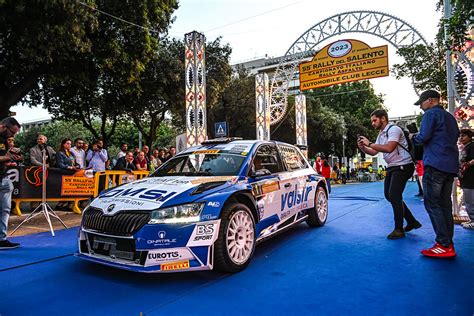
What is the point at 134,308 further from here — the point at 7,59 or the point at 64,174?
the point at 7,59

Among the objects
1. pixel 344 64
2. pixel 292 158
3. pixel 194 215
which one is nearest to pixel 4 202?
pixel 194 215

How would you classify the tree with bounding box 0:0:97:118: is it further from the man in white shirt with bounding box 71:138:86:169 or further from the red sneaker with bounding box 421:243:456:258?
the red sneaker with bounding box 421:243:456:258

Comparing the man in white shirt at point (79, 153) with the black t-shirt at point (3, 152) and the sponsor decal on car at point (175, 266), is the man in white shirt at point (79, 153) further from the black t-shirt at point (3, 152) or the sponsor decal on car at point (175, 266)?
the sponsor decal on car at point (175, 266)

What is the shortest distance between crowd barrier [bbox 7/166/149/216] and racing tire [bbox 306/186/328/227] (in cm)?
439

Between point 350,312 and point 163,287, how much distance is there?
67.8 inches

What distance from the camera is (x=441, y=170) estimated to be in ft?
12.8

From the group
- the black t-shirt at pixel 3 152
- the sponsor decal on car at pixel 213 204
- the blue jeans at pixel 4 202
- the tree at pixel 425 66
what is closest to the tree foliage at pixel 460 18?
the sponsor decal on car at pixel 213 204

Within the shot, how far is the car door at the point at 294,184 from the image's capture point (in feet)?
15.7

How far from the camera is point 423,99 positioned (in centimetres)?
418

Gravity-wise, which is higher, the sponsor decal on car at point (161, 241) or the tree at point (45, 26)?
the tree at point (45, 26)

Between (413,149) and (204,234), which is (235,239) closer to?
(204,234)

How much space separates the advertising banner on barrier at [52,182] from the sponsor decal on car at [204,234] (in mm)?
5643

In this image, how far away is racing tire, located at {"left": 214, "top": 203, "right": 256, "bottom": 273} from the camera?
337 cm

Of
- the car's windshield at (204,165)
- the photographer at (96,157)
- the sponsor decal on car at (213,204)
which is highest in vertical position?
the photographer at (96,157)
